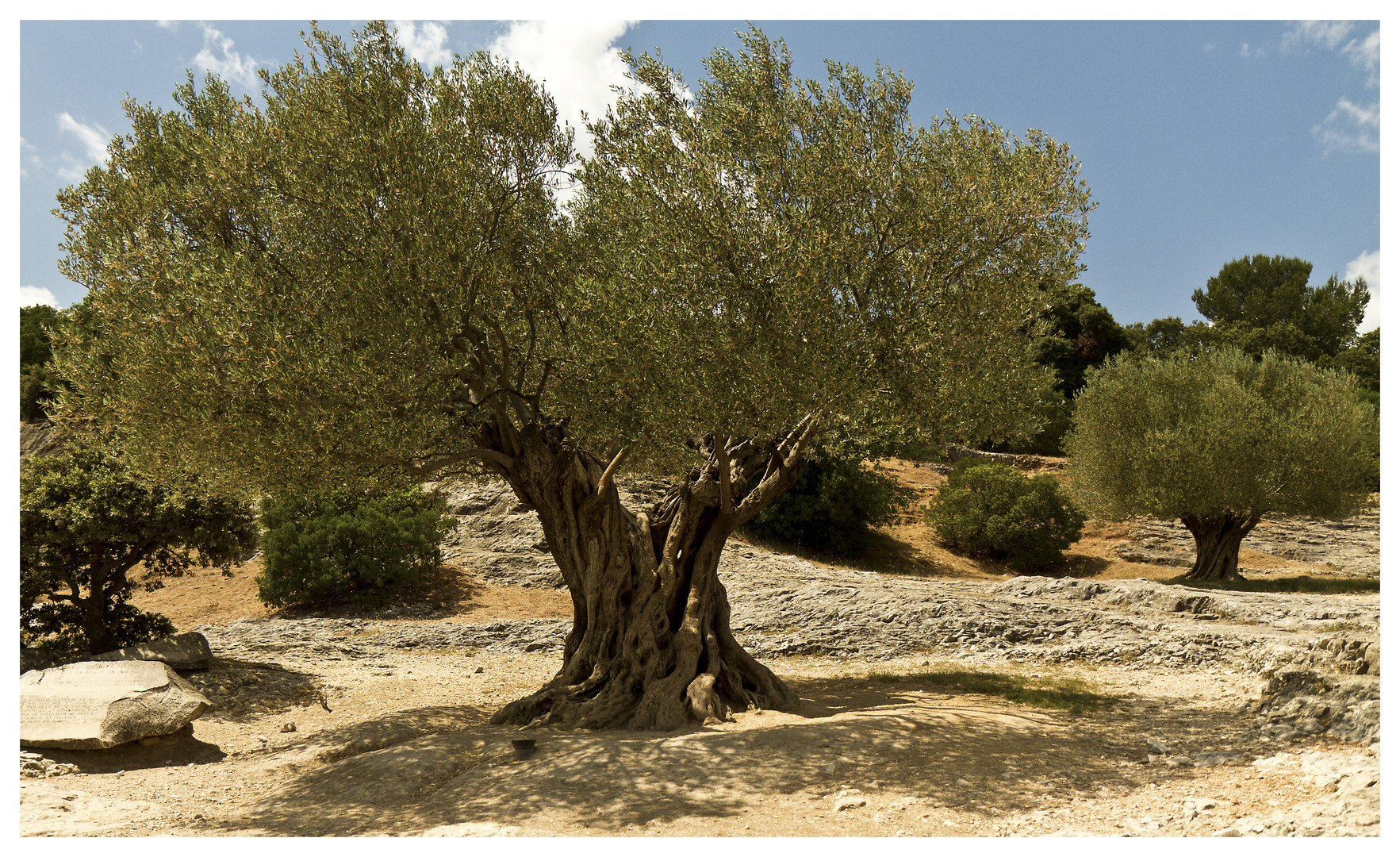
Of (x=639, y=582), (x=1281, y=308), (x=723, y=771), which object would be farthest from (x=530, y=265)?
(x=1281, y=308)

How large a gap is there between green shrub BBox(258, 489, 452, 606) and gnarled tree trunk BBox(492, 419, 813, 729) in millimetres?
11468

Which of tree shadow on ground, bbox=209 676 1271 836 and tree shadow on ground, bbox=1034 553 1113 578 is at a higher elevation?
tree shadow on ground, bbox=209 676 1271 836

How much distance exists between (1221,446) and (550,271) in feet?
77.4

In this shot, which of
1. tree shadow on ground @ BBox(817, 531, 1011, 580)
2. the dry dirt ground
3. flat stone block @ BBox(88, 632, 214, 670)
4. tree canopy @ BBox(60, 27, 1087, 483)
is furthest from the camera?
tree shadow on ground @ BBox(817, 531, 1011, 580)

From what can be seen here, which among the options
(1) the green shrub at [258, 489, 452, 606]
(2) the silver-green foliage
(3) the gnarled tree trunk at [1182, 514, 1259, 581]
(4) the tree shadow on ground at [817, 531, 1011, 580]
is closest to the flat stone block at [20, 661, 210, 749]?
(1) the green shrub at [258, 489, 452, 606]

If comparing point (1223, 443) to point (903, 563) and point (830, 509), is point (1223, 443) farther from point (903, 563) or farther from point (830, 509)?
point (830, 509)

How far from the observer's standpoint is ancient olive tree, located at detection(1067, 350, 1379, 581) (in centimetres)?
2516

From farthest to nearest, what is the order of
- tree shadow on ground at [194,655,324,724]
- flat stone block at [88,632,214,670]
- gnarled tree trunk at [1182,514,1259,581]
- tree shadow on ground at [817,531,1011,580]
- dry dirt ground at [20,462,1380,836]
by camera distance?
tree shadow on ground at [817,531,1011,580] < gnarled tree trunk at [1182,514,1259,581] < flat stone block at [88,632,214,670] < tree shadow on ground at [194,655,324,724] < dry dirt ground at [20,462,1380,836]

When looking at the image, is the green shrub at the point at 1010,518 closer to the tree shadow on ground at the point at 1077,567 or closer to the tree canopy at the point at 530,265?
the tree shadow on ground at the point at 1077,567

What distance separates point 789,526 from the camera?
101ft

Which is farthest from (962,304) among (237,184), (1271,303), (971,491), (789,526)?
(1271,303)

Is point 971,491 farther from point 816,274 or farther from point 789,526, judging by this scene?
point 816,274

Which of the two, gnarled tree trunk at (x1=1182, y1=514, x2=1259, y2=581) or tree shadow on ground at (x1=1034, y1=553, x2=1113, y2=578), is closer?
gnarled tree trunk at (x1=1182, y1=514, x2=1259, y2=581)

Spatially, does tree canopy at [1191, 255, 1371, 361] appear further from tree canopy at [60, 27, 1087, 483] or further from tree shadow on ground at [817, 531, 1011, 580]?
tree canopy at [60, 27, 1087, 483]
